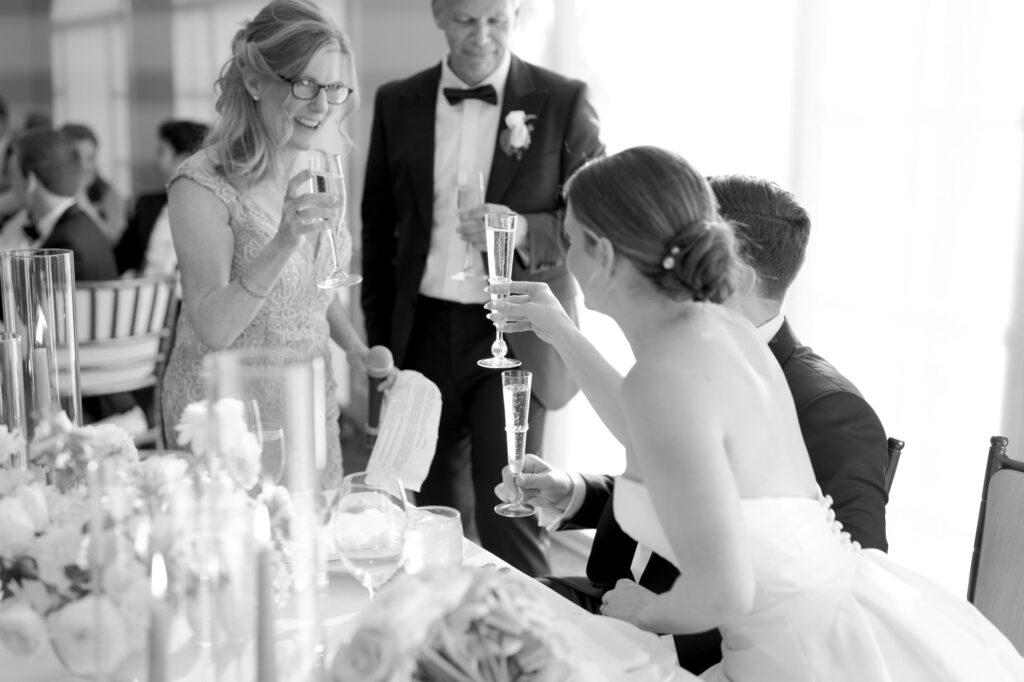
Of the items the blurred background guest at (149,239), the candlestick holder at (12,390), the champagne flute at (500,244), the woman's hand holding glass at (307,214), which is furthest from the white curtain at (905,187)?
the blurred background guest at (149,239)

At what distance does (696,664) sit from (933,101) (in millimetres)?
1830

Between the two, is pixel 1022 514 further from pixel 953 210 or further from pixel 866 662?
pixel 953 210

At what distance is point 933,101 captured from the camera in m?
3.01

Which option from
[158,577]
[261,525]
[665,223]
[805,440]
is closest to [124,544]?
[158,577]

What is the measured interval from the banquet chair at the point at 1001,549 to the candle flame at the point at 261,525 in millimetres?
1351

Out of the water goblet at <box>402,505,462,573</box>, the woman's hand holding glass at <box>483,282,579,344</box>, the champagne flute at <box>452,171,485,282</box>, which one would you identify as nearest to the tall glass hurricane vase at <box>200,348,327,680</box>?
the water goblet at <box>402,505,462,573</box>

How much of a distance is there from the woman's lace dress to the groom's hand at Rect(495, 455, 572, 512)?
25.1 inches

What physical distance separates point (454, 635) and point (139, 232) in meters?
4.77

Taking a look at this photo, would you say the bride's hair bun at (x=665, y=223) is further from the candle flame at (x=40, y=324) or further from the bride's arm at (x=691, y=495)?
the candle flame at (x=40, y=324)

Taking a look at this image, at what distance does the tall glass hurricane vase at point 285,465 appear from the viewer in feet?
4.01

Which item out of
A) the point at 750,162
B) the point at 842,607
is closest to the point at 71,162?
the point at 750,162

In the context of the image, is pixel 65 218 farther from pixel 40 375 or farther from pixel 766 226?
pixel 766 226

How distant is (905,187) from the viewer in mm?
3090

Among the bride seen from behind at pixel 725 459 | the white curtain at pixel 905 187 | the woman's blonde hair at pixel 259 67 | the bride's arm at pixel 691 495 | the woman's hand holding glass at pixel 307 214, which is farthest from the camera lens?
the white curtain at pixel 905 187
